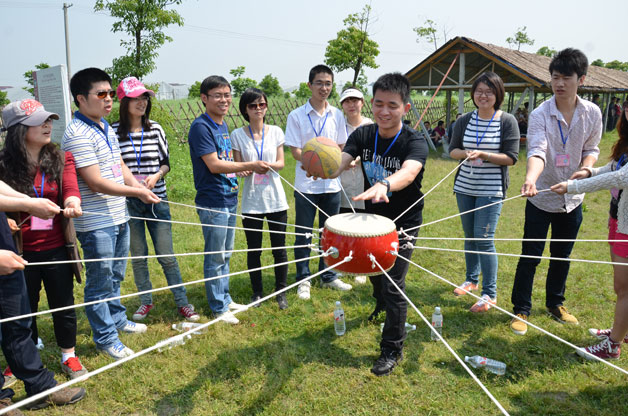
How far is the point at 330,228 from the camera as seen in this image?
9.31ft

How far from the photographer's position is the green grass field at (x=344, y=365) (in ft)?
10.4

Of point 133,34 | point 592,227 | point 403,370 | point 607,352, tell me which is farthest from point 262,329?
point 133,34

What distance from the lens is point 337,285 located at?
5.10 metres

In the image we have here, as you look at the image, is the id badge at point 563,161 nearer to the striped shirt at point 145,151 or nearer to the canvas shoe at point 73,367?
the striped shirt at point 145,151

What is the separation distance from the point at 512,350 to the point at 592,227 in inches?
206

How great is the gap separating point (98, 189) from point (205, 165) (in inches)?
39.8

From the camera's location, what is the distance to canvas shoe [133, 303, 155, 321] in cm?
441

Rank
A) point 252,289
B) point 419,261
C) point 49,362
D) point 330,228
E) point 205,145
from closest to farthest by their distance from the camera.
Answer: point 330,228
point 49,362
point 205,145
point 252,289
point 419,261

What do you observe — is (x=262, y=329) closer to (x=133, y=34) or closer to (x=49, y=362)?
(x=49, y=362)

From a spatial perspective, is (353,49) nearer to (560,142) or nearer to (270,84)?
(560,142)

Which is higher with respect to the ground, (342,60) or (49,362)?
(342,60)

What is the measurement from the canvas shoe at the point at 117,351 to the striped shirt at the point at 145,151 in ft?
4.94

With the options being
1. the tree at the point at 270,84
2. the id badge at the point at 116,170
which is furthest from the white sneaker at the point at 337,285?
the tree at the point at 270,84

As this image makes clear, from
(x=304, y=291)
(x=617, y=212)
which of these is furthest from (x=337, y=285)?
(x=617, y=212)
